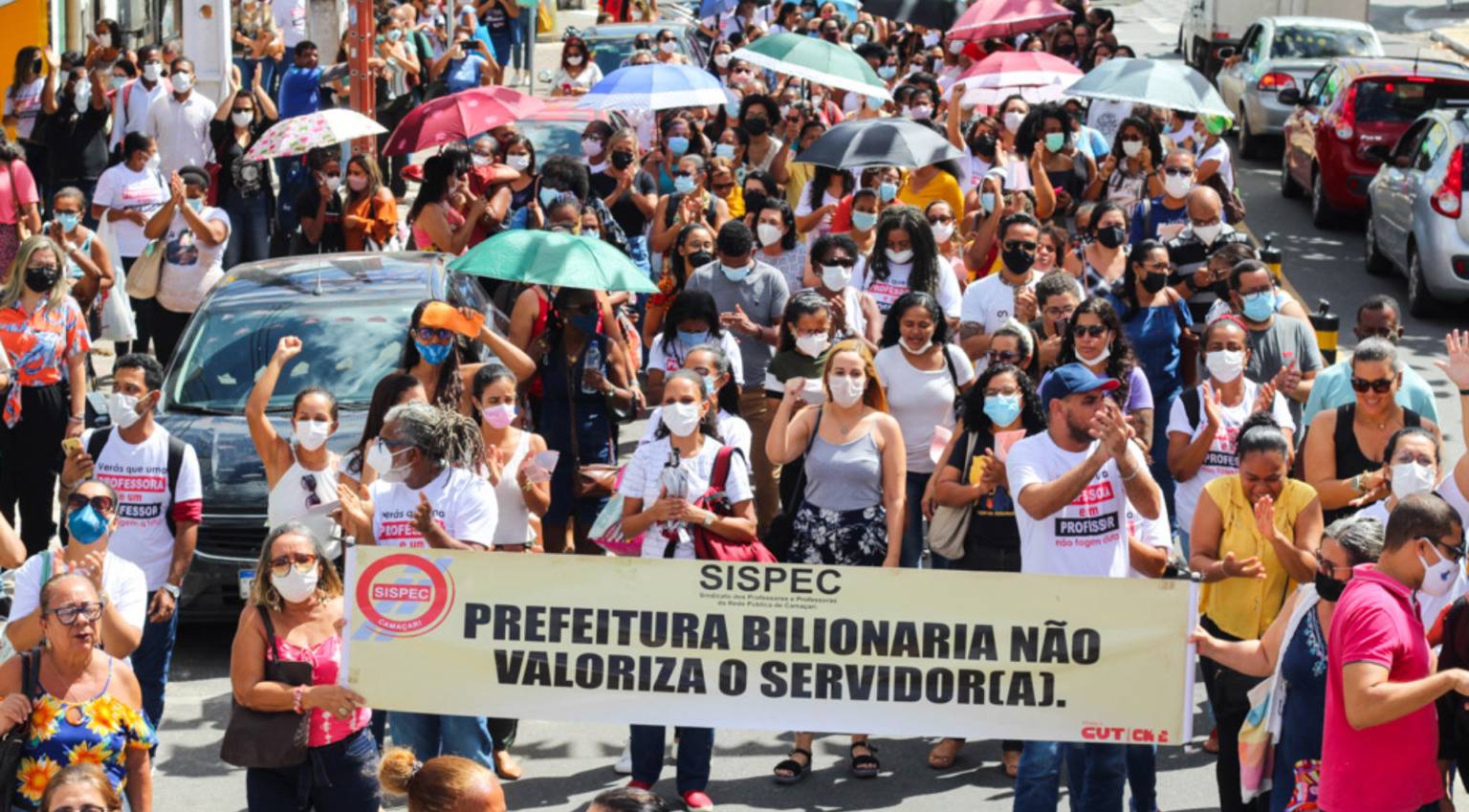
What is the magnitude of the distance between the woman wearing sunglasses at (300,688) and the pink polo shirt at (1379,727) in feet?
10.0

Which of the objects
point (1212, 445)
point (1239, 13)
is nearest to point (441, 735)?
point (1212, 445)

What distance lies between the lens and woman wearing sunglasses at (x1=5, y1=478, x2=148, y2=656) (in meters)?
7.80

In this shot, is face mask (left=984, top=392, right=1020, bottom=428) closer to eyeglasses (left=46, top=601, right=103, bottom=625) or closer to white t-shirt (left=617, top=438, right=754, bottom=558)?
white t-shirt (left=617, top=438, right=754, bottom=558)

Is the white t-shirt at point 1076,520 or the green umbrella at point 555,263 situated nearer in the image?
the white t-shirt at point 1076,520

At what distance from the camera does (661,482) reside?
8.82 metres

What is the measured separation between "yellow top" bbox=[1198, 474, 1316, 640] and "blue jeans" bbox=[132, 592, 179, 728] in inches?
160

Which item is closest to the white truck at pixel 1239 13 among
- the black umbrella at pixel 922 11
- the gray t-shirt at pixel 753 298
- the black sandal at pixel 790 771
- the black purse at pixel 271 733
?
the black umbrella at pixel 922 11

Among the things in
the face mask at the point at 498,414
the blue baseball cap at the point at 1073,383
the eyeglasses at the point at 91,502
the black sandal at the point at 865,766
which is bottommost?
the black sandal at the point at 865,766

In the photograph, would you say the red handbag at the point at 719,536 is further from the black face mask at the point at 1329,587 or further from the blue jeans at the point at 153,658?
the black face mask at the point at 1329,587

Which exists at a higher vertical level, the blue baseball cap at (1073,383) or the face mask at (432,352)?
the blue baseball cap at (1073,383)

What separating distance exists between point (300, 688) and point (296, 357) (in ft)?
14.5

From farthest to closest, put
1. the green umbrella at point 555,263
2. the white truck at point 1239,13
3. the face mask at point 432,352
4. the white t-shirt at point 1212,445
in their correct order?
the white truck at point 1239,13
the green umbrella at point 555,263
the face mask at point 432,352
the white t-shirt at point 1212,445

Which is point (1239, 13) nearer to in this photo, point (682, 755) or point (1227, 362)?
point (1227, 362)

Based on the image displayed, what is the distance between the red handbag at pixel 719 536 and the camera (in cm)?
872
